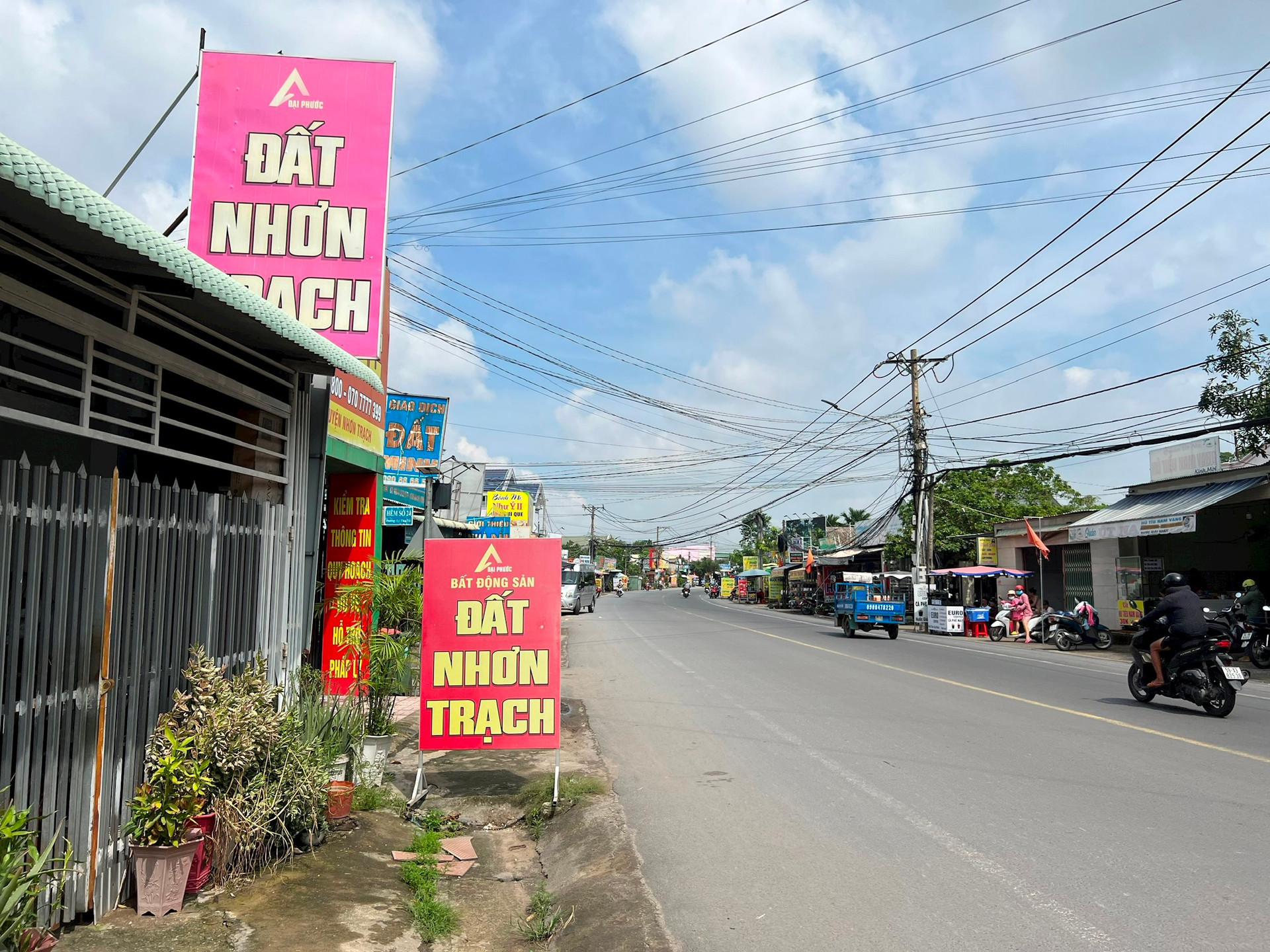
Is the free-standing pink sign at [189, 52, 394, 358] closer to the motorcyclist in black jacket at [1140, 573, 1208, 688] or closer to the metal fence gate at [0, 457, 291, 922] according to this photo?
the metal fence gate at [0, 457, 291, 922]

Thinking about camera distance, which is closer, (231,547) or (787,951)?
(787,951)

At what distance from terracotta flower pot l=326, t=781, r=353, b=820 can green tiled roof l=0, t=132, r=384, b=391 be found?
9.82ft

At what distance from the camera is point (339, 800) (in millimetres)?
6117

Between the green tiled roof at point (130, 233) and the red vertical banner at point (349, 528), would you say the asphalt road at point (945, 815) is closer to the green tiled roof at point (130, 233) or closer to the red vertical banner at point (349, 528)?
the red vertical banner at point (349, 528)

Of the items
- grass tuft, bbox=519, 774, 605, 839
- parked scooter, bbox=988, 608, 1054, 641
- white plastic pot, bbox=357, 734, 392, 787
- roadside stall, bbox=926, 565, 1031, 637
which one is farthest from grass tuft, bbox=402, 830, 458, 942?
roadside stall, bbox=926, 565, 1031, 637

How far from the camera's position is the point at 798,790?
7250mm

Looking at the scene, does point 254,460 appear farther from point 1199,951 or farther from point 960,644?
point 960,644

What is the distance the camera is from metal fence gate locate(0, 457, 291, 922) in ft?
12.7

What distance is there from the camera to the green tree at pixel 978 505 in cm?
4222

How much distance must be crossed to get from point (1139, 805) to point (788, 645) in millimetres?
16117

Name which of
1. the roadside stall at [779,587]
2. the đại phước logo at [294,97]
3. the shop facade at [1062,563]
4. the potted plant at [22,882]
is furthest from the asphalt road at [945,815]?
the roadside stall at [779,587]

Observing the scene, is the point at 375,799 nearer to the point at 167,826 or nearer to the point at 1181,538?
the point at 167,826

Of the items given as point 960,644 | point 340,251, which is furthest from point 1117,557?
point 340,251

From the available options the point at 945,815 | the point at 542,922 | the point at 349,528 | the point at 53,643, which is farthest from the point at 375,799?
→ the point at 349,528
